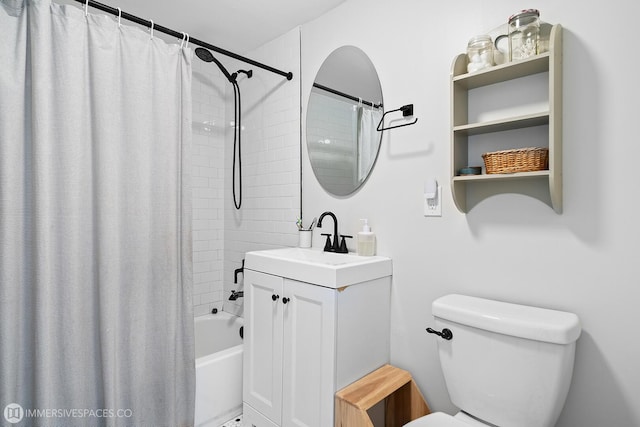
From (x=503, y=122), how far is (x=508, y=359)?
83 centimetres

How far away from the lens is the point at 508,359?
1.13 metres

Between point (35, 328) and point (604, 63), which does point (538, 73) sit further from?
point (35, 328)

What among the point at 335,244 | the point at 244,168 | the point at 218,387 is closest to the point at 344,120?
the point at 335,244

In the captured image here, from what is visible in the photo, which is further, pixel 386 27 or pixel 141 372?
Result: pixel 386 27

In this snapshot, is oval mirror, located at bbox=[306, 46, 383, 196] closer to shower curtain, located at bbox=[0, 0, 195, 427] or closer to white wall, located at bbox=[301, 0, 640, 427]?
white wall, located at bbox=[301, 0, 640, 427]

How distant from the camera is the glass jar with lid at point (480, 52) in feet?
4.31

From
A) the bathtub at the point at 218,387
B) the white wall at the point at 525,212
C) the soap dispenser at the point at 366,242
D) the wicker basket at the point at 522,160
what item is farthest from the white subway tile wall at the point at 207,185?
the wicker basket at the point at 522,160

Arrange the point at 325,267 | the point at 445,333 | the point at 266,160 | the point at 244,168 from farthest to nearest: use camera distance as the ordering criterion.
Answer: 1. the point at 244,168
2. the point at 266,160
3. the point at 325,267
4. the point at 445,333

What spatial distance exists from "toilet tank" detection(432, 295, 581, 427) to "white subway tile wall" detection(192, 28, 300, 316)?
1.25 meters

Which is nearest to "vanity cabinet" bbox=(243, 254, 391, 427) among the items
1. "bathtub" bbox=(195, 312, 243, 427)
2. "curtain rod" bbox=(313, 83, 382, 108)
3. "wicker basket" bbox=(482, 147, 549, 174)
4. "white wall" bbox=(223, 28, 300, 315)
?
Answer: "bathtub" bbox=(195, 312, 243, 427)

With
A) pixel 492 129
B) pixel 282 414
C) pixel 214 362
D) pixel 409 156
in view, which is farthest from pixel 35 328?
pixel 492 129

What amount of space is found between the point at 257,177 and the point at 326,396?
1.62m

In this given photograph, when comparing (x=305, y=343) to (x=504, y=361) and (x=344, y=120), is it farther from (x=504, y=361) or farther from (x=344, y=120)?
(x=344, y=120)

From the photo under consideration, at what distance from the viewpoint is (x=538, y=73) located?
1.26 meters
